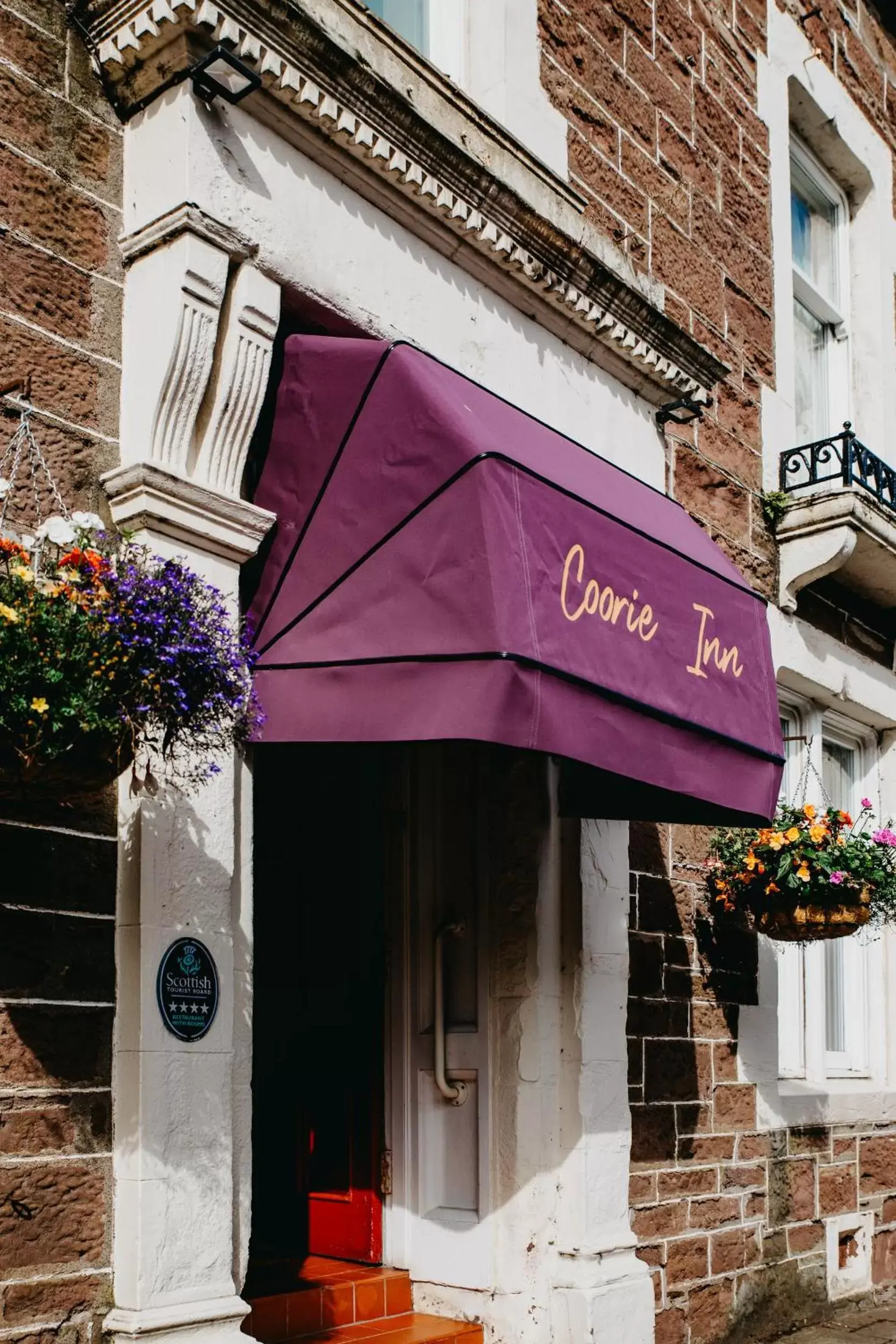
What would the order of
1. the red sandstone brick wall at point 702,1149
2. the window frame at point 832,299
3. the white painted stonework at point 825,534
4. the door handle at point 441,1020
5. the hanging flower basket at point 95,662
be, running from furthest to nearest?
the window frame at point 832,299 < the white painted stonework at point 825,534 < the red sandstone brick wall at point 702,1149 < the door handle at point 441,1020 < the hanging flower basket at point 95,662

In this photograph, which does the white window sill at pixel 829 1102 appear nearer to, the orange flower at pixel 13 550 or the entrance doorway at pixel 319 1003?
the entrance doorway at pixel 319 1003

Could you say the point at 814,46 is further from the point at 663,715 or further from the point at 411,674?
the point at 411,674

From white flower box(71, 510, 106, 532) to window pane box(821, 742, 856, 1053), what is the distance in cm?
558

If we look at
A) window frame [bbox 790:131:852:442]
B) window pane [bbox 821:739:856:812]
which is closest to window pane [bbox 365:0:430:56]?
window frame [bbox 790:131:852:442]

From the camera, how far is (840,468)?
8.41 m

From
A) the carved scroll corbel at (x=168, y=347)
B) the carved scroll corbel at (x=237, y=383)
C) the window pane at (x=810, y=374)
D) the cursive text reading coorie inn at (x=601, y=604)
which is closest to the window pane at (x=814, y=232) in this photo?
the window pane at (x=810, y=374)

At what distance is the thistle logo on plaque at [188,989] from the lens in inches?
155

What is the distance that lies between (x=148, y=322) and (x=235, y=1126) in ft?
7.29

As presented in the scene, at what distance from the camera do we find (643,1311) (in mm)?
5637

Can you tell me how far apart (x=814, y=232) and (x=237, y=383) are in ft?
20.0

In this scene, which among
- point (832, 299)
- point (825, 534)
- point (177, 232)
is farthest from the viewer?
point (832, 299)

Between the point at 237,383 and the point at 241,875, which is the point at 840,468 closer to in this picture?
the point at 237,383

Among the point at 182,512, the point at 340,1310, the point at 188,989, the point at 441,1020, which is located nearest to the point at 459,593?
the point at 182,512

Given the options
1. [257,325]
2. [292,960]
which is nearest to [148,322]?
[257,325]
